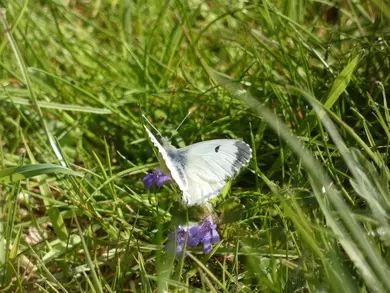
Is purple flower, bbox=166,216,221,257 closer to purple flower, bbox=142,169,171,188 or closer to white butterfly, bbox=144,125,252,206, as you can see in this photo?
white butterfly, bbox=144,125,252,206

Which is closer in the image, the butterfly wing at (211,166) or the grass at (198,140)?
the grass at (198,140)

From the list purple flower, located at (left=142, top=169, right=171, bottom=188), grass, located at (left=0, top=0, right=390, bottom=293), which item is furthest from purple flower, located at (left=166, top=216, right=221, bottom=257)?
purple flower, located at (left=142, top=169, right=171, bottom=188)

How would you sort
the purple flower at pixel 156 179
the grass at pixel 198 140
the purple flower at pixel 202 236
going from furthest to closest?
the purple flower at pixel 156 179
the purple flower at pixel 202 236
the grass at pixel 198 140

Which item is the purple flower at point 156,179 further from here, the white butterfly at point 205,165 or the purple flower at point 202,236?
the purple flower at point 202,236

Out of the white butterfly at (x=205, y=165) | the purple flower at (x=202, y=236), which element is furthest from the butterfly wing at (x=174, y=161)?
the purple flower at (x=202, y=236)

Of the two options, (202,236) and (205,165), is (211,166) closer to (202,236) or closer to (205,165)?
(205,165)

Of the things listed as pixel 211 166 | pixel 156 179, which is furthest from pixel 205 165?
pixel 156 179

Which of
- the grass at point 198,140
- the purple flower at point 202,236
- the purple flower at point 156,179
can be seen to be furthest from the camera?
the purple flower at point 156,179

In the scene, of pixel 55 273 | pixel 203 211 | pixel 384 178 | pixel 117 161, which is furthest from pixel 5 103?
pixel 384 178
